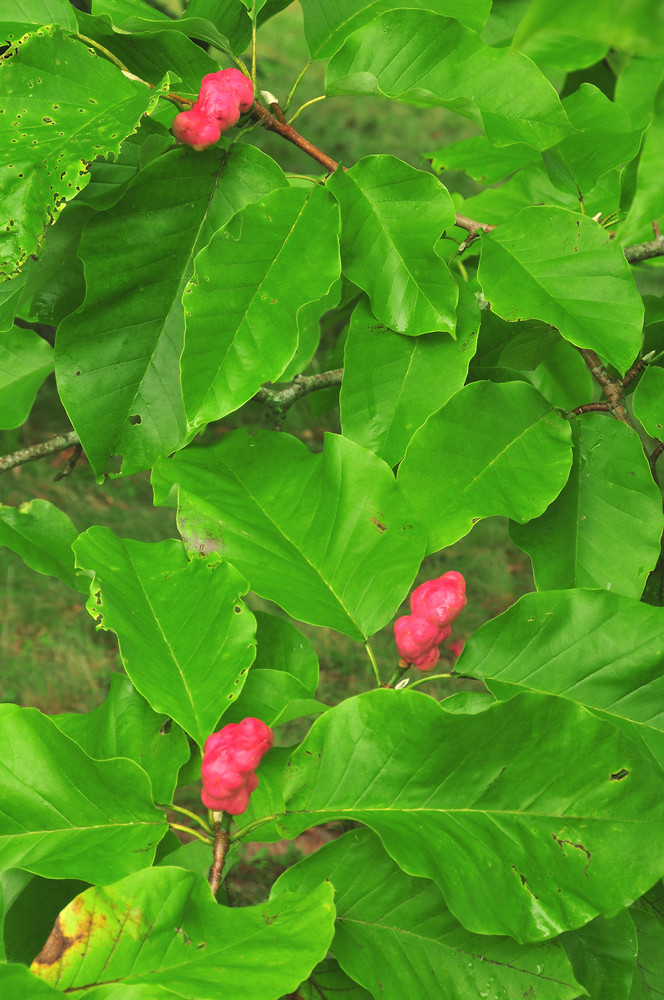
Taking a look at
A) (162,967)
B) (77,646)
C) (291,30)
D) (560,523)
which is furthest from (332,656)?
(291,30)

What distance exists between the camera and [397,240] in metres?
0.72

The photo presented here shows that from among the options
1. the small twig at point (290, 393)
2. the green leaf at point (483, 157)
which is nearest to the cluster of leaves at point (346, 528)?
the green leaf at point (483, 157)

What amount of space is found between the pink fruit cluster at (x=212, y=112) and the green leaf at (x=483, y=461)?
1.00ft

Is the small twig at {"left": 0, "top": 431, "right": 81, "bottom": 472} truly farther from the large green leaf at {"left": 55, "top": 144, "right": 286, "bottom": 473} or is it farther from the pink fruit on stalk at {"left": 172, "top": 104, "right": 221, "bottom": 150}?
the pink fruit on stalk at {"left": 172, "top": 104, "right": 221, "bottom": 150}

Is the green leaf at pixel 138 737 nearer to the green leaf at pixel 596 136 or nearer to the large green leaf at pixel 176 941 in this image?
the large green leaf at pixel 176 941

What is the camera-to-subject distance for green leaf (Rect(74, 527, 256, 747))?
63 cm

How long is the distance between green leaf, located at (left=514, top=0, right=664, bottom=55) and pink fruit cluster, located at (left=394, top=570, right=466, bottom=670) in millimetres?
480

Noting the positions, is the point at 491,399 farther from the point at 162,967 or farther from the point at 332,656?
the point at 332,656

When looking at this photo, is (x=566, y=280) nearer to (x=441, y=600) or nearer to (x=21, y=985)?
(x=441, y=600)

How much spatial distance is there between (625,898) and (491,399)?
40 centimetres

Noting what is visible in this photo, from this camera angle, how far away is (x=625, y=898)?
0.53 meters

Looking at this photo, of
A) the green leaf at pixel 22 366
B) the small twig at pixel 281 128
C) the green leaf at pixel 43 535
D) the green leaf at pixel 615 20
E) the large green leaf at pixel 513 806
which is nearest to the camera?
the green leaf at pixel 615 20

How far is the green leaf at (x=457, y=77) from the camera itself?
73cm

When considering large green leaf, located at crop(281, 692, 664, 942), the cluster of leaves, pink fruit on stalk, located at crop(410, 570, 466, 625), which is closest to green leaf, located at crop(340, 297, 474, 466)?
the cluster of leaves
